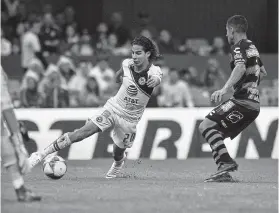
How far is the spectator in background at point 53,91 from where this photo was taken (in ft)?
63.2

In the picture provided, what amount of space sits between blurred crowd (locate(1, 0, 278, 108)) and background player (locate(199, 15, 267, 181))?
750 cm

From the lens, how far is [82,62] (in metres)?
22.5

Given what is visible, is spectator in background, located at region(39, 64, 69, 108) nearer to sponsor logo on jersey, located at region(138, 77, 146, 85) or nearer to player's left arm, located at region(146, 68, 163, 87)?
sponsor logo on jersey, located at region(138, 77, 146, 85)

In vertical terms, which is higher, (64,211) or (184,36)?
(64,211)

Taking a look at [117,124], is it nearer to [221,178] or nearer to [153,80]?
[153,80]

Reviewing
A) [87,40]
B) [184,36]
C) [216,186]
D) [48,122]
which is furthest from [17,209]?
[184,36]

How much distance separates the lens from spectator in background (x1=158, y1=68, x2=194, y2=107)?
818 inches

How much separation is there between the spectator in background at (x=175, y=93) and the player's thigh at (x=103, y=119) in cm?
853

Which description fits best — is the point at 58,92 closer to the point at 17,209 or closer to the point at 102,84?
the point at 102,84

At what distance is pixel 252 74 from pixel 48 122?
727cm

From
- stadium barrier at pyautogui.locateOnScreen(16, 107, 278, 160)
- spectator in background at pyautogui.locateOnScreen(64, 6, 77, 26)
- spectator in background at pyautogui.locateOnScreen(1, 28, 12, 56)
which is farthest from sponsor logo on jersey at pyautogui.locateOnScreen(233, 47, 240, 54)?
spectator in background at pyautogui.locateOnScreen(64, 6, 77, 26)

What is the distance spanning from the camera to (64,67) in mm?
21547

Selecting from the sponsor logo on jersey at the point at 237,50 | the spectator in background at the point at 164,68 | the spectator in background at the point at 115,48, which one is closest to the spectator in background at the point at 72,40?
the spectator in background at the point at 115,48

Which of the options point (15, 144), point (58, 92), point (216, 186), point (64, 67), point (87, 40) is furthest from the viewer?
point (87, 40)
